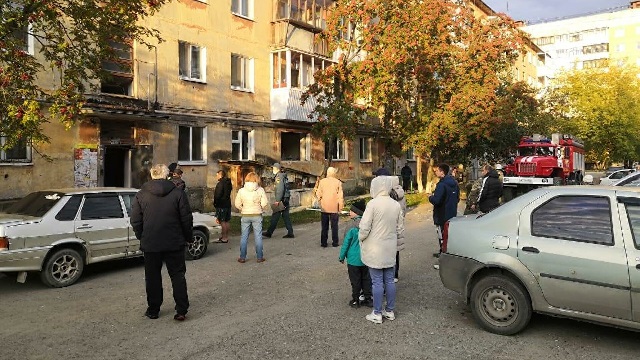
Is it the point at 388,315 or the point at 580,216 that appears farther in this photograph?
the point at 388,315

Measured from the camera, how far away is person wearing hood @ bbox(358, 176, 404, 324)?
549 cm

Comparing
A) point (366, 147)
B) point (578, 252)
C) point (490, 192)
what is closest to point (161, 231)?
point (578, 252)

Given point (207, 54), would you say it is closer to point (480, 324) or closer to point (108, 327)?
point (108, 327)

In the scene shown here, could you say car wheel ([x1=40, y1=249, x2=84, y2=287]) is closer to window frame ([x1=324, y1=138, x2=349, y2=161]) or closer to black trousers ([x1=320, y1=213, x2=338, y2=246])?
black trousers ([x1=320, y1=213, x2=338, y2=246])

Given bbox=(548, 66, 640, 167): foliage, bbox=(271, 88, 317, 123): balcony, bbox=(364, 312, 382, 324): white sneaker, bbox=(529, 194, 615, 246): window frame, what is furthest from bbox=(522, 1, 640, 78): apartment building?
bbox=(364, 312, 382, 324): white sneaker

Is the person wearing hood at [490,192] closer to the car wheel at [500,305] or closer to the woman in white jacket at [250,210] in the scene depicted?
the woman in white jacket at [250,210]

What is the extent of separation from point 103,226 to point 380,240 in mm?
4955

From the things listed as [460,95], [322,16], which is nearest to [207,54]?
[322,16]

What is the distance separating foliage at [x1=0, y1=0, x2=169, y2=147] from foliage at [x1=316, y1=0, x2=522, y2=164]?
1062 cm

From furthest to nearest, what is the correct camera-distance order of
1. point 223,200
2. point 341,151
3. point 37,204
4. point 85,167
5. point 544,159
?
point 341,151
point 544,159
point 85,167
point 223,200
point 37,204

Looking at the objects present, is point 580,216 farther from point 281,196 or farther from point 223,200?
point 223,200

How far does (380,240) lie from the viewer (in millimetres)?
5504

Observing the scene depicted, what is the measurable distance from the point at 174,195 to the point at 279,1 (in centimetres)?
1773

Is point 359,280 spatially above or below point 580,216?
below
